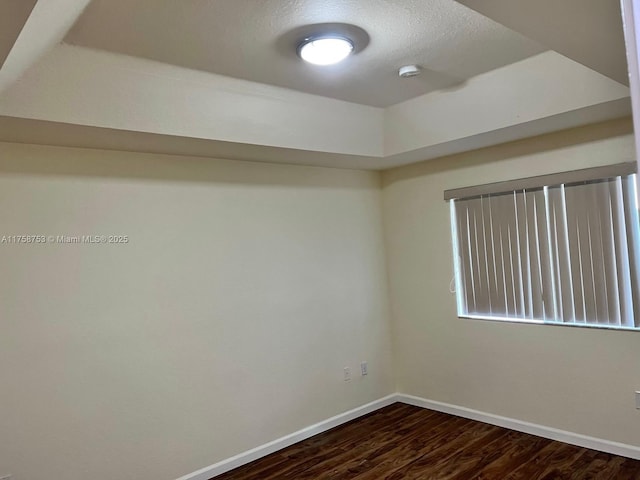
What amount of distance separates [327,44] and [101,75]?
1170mm

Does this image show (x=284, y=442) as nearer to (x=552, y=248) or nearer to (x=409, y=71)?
(x=552, y=248)

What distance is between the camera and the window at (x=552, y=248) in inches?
119

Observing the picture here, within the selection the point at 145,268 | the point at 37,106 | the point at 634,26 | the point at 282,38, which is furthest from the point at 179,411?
the point at 634,26

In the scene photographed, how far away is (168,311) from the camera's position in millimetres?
3074

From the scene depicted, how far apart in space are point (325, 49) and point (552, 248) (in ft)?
7.06

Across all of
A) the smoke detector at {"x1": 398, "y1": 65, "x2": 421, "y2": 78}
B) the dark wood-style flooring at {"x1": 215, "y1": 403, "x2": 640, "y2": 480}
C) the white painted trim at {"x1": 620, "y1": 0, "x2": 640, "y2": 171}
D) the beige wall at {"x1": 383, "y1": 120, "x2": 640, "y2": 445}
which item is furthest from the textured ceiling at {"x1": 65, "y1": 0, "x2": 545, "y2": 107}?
the dark wood-style flooring at {"x1": 215, "y1": 403, "x2": 640, "y2": 480}

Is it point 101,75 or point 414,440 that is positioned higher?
point 101,75

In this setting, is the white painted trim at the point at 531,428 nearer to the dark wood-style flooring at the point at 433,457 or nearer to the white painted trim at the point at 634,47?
the dark wood-style flooring at the point at 433,457

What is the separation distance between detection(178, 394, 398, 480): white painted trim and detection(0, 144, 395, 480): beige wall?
5 cm

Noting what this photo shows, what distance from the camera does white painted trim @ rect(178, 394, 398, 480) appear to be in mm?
3150

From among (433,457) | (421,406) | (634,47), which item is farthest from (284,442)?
(634,47)

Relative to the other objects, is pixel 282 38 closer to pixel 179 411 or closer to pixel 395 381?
pixel 179 411

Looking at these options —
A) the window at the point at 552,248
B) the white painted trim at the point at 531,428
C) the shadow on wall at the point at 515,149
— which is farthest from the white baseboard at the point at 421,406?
the shadow on wall at the point at 515,149

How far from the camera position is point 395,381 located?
4430 mm
